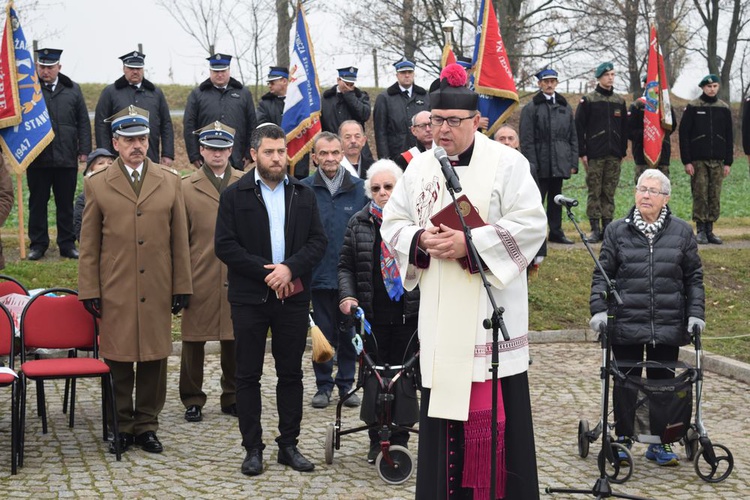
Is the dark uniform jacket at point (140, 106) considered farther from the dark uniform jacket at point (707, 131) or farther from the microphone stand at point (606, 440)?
the dark uniform jacket at point (707, 131)

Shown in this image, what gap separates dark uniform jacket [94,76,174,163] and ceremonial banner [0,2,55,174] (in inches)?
24.8

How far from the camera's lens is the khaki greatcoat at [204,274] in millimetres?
8312

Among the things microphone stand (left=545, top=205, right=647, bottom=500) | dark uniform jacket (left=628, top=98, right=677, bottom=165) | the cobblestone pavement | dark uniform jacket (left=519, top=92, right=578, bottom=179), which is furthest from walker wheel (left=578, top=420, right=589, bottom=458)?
dark uniform jacket (left=628, top=98, right=677, bottom=165)

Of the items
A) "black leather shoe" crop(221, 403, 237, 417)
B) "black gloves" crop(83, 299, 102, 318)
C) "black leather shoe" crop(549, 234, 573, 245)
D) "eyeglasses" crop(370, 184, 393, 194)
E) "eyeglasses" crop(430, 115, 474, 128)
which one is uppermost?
"eyeglasses" crop(430, 115, 474, 128)

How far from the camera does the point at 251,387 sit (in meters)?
6.91

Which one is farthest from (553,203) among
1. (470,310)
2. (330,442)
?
(470,310)

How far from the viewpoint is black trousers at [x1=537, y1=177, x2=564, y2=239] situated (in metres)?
14.3

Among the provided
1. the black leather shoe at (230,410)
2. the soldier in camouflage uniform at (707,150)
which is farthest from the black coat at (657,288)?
the soldier in camouflage uniform at (707,150)

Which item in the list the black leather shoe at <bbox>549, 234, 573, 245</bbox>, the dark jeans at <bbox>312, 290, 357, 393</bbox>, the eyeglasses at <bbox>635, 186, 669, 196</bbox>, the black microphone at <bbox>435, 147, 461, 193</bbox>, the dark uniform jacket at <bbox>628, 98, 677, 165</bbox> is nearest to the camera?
the black microphone at <bbox>435, 147, 461, 193</bbox>

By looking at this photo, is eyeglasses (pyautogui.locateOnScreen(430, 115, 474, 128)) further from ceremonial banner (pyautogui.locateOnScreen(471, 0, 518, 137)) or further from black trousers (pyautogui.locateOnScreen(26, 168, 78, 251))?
black trousers (pyautogui.locateOnScreen(26, 168, 78, 251))

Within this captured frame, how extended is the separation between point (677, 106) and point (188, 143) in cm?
3484

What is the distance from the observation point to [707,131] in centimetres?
1531

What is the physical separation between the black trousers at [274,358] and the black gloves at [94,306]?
115cm

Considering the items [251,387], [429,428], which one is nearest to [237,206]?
[251,387]
